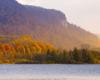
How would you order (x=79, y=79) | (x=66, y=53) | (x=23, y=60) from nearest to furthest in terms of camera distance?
(x=79, y=79)
(x=66, y=53)
(x=23, y=60)

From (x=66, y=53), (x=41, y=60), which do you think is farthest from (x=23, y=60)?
(x=66, y=53)

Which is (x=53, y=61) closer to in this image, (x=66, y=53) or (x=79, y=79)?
(x=66, y=53)

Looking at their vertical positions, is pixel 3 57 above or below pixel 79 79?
below

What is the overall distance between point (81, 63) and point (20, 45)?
497 inches

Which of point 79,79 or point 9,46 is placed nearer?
point 79,79

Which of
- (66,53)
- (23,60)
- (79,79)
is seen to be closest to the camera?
(79,79)

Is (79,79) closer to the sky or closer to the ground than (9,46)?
closer to the sky

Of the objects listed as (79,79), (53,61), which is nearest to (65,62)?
(53,61)

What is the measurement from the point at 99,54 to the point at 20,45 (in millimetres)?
13813

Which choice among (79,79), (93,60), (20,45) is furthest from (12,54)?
(79,79)

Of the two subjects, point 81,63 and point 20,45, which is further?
point 81,63

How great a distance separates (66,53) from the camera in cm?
8406

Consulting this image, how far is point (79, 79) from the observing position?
147 feet

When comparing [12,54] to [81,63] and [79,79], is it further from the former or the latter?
[79,79]
